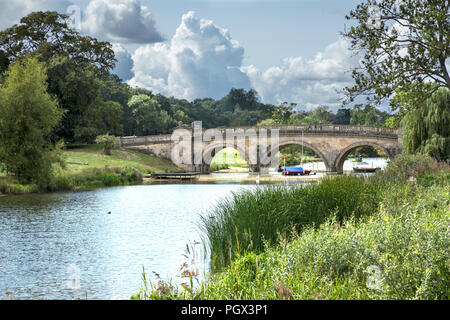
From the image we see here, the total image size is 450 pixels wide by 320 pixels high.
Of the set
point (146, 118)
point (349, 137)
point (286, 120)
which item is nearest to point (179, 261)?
point (349, 137)

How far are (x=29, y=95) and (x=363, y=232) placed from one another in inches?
1054

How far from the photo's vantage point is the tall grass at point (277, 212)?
1145 centimetres

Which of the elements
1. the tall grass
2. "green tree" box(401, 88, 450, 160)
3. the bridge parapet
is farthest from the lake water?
the bridge parapet

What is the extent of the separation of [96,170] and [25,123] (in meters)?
10.2

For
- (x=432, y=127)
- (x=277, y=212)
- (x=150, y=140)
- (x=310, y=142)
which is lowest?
(x=277, y=212)

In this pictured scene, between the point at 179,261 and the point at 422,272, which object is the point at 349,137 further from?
the point at 422,272

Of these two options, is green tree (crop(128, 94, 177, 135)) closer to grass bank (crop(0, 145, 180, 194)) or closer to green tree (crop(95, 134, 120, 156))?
grass bank (crop(0, 145, 180, 194))

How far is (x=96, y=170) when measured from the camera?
132 ft

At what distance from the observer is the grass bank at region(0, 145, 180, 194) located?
31.6 m

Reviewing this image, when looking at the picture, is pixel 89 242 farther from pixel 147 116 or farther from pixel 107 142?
pixel 147 116

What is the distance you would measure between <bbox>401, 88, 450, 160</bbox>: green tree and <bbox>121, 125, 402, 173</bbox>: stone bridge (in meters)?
18.3

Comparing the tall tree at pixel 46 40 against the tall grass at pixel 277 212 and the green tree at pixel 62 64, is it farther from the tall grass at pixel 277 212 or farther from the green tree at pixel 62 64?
the tall grass at pixel 277 212

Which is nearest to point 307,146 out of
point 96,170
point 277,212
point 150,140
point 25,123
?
point 150,140

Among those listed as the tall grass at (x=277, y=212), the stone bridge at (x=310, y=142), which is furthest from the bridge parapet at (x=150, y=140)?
the tall grass at (x=277, y=212)
